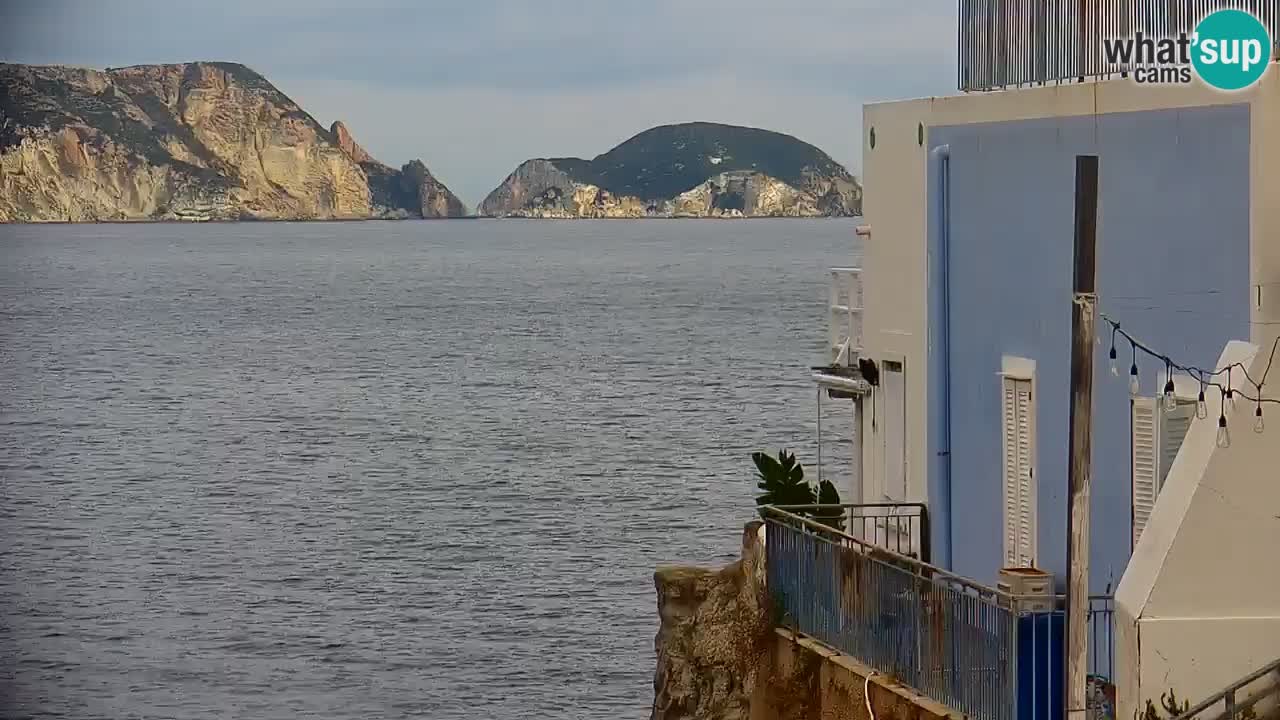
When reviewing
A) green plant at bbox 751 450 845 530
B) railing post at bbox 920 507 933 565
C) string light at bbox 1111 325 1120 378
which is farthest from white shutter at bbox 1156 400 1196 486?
green plant at bbox 751 450 845 530

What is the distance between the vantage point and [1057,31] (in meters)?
16.6


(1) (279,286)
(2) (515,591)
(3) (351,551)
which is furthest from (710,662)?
(1) (279,286)

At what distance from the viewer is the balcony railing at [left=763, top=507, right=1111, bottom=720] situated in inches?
562

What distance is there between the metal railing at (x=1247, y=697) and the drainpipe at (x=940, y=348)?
19.4 feet

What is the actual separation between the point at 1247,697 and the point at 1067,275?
4.15 meters

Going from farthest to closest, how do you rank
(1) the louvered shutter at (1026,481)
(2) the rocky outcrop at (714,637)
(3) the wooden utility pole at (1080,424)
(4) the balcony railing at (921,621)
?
(2) the rocky outcrop at (714,637) → (1) the louvered shutter at (1026,481) → (4) the balcony railing at (921,621) → (3) the wooden utility pole at (1080,424)

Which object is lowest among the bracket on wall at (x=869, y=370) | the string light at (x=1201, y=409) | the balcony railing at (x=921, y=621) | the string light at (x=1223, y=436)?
the balcony railing at (x=921, y=621)

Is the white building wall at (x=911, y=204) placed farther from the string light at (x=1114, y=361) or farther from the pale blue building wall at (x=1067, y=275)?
the string light at (x=1114, y=361)

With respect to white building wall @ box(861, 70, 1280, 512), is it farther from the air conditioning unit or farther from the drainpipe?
the air conditioning unit

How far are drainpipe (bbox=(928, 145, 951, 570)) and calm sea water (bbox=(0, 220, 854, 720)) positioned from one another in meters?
12.3

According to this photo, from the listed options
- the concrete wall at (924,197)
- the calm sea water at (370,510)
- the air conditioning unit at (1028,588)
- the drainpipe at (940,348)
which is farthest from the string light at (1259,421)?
the calm sea water at (370,510)

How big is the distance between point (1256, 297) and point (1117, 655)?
228cm

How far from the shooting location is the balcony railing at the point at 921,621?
14.3 metres

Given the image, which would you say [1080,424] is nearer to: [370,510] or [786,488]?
[786,488]
